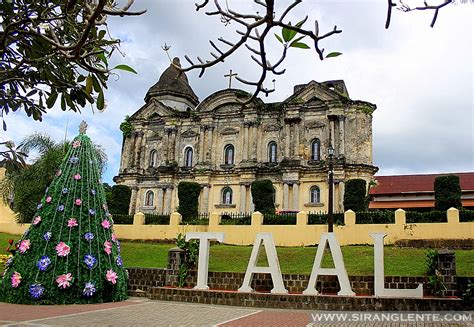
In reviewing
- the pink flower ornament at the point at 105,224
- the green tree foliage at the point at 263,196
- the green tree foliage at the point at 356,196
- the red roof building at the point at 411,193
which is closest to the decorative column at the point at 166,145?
the green tree foliage at the point at 263,196

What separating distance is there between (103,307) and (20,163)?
5186 millimetres

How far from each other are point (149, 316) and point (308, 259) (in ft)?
26.7

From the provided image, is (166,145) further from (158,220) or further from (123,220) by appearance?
(158,220)

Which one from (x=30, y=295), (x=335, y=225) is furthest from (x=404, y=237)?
(x=30, y=295)

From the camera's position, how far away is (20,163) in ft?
17.1

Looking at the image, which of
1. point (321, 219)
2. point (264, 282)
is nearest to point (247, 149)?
point (321, 219)

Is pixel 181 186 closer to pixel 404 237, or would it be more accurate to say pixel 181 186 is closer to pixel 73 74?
pixel 404 237

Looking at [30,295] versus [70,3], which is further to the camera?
[30,295]

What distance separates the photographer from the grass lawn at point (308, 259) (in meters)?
13.6

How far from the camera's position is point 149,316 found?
28.2 feet

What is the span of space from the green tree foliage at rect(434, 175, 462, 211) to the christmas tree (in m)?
15.5

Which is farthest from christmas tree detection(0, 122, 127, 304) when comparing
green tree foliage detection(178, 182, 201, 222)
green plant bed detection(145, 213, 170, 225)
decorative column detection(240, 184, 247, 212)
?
decorative column detection(240, 184, 247, 212)

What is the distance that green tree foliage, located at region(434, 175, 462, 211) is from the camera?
20.4 metres

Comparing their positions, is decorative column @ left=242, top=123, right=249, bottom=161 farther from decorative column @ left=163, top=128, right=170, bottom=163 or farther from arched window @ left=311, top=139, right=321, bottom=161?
decorative column @ left=163, top=128, right=170, bottom=163
